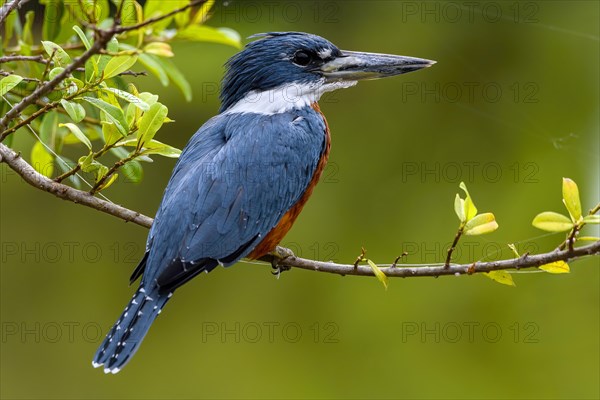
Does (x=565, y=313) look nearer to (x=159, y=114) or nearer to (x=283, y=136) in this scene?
(x=283, y=136)

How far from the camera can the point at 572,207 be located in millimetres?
2020

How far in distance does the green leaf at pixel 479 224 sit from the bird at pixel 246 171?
0.77 meters

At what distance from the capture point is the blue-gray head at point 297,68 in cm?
316

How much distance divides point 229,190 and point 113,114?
588 mm

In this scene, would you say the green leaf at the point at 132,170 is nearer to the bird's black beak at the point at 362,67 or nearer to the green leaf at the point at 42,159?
the green leaf at the point at 42,159

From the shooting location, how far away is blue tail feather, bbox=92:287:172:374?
96.6 inches

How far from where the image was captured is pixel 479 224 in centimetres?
222

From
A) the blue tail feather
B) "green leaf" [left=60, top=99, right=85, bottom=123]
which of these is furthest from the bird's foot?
"green leaf" [left=60, top=99, right=85, bottom=123]

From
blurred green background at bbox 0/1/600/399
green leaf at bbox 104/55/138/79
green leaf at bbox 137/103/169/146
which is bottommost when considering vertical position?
blurred green background at bbox 0/1/600/399

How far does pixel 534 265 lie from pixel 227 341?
114 inches

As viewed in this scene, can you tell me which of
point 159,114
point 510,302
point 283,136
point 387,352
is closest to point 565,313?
point 510,302

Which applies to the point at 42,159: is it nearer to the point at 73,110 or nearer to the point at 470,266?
the point at 73,110

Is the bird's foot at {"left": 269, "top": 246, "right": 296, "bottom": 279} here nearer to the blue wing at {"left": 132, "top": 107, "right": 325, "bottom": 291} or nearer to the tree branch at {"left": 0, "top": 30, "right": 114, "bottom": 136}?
the blue wing at {"left": 132, "top": 107, "right": 325, "bottom": 291}

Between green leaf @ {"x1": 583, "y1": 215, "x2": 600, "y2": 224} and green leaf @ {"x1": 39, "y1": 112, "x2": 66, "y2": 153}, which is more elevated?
green leaf @ {"x1": 39, "y1": 112, "x2": 66, "y2": 153}
